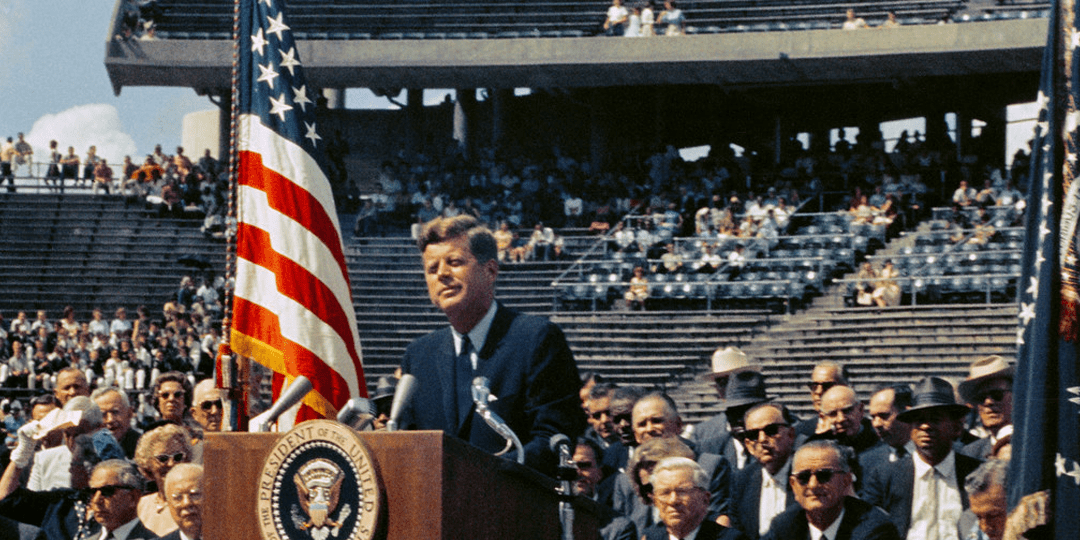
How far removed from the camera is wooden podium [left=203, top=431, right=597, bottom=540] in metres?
4.02

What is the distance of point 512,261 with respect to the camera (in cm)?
2686

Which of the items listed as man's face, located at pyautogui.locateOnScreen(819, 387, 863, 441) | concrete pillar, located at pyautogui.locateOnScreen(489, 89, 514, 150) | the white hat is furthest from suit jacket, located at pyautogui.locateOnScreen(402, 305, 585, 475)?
concrete pillar, located at pyautogui.locateOnScreen(489, 89, 514, 150)

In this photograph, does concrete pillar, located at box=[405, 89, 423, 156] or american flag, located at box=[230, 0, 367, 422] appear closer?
american flag, located at box=[230, 0, 367, 422]

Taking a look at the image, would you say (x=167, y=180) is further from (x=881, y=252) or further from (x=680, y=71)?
(x=881, y=252)

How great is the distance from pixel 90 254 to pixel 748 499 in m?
23.3

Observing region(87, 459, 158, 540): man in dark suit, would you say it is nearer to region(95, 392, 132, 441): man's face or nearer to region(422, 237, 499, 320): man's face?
region(95, 392, 132, 441): man's face

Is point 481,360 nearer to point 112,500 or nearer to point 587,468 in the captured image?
point 112,500

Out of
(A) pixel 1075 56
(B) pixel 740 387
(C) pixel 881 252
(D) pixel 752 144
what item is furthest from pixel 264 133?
(D) pixel 752 144

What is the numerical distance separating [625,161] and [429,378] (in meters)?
28.2

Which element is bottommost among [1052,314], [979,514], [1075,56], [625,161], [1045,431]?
[979,514]

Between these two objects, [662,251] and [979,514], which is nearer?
[979,514]

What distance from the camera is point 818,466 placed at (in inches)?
257

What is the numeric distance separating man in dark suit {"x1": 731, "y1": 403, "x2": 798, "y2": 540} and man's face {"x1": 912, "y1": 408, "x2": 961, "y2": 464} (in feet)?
1.98

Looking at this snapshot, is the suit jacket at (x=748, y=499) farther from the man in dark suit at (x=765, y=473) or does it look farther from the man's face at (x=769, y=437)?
the man's face at (x=769, y=437)
